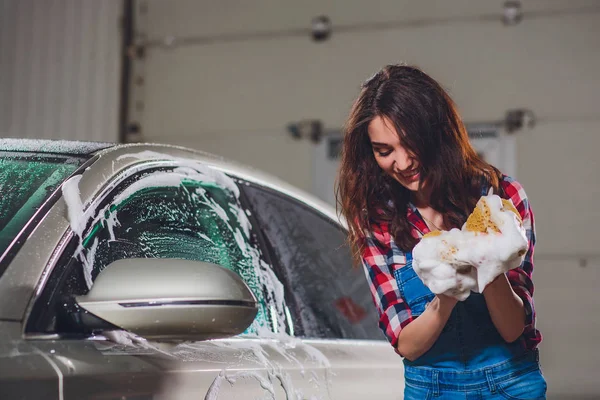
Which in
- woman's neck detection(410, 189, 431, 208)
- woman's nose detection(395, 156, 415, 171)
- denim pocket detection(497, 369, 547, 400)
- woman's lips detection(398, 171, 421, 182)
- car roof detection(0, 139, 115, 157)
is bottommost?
denim pocket detection(497, 369, 547, 400)

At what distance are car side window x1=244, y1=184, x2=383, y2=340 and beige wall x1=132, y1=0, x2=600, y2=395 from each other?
127 inches

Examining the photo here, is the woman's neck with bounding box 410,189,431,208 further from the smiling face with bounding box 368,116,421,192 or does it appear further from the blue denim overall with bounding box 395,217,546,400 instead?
the blue denim overall with bounding box 395,217,546,400

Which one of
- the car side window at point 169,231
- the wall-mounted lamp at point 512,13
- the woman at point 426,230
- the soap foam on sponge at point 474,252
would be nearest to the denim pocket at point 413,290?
the woman at point 426,230

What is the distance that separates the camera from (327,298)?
7.91 ft

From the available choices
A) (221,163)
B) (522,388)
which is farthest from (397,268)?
(221,163)

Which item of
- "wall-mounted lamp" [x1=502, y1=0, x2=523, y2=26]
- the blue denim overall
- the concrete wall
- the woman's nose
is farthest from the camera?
the concrete wall

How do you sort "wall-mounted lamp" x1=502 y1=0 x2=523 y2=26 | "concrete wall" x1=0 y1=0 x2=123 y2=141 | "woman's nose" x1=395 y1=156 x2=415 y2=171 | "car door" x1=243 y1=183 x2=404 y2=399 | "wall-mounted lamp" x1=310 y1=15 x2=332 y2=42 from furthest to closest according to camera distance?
"concrete wall" x1=0 y1=0 x2=123 y2=141 < "wall-mounted lamp" x1=310 y1=15 x2=332 y2=42 < "wall-mounted lamp" x1=502 y1=0 x2=523 y2=26 < "car door" x1=243 y1=183 x2=404 y2=399 < "woman's nose" x1=395 y1=156 x2=415 y2=171

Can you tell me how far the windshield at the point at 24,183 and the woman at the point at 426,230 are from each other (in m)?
0.63

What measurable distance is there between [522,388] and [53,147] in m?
1.10

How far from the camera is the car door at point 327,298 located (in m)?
2.17

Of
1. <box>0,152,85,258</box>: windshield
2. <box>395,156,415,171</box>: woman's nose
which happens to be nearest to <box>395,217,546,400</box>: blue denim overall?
<box>395,156,415,171</box>: woman's nose

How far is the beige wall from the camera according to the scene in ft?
19.5

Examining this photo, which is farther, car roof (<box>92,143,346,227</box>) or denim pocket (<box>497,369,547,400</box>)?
car roof (<box>92,143,346,227</box>)

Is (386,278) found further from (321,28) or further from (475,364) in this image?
(321,28)
